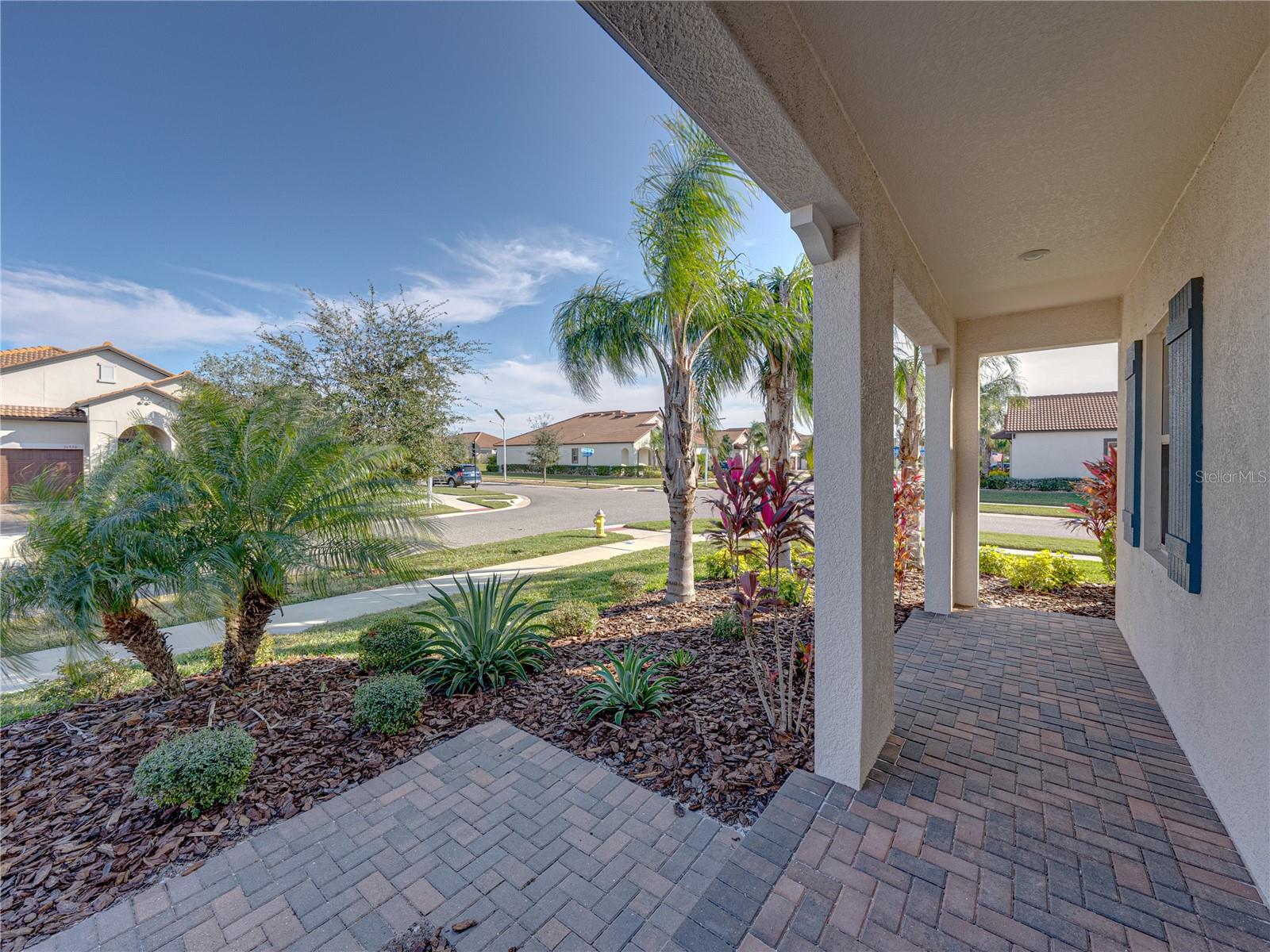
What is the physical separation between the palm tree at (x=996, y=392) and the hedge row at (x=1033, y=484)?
2135 millimetres

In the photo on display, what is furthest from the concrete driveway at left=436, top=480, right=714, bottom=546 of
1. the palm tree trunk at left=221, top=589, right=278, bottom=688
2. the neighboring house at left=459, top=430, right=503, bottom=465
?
the neighboring house at left=459, top=430, right=503, bottom=465

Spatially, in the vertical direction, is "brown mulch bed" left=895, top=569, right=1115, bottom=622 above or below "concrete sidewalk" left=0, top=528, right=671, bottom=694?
above

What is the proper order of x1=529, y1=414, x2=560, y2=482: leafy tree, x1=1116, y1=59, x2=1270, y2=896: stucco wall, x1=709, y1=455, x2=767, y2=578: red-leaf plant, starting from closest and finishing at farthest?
x1=1116, y1=59, x2=1270, y2=896: stucco wall < x1=709, y1=455, x2=767, y2=578: red-leaf plant < x1=529, y1=414, x2=560, y2=482: leafy tree

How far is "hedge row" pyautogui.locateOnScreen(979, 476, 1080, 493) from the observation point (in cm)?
2434

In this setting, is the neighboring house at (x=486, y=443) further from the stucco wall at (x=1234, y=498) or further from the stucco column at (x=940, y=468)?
the stucco wall at (x=1234, y=498)

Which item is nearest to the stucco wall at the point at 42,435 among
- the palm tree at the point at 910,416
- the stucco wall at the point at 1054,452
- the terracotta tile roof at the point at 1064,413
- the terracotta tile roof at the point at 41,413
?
the terracotta tile roof at the point at 41,413

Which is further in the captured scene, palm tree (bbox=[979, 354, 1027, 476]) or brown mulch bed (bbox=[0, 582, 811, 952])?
palm tree (bbox=[979, 354, 1027, 476])

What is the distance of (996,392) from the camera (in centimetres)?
2109

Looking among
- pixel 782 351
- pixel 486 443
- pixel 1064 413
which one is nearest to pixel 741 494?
pixel 782 351

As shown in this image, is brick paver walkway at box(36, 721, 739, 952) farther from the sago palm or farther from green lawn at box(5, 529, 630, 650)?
the sago palm

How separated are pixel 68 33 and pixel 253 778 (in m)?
8.05

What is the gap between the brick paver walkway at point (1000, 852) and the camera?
174 cm

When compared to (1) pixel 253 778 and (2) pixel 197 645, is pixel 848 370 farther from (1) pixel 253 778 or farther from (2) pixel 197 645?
(2) pixel 197 645

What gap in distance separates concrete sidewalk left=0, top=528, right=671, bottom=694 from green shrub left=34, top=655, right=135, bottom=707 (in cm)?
15
